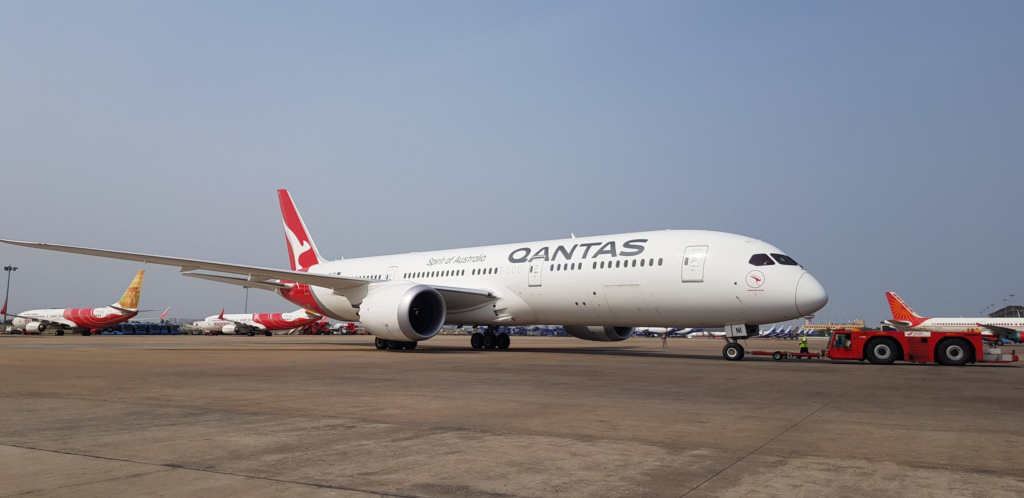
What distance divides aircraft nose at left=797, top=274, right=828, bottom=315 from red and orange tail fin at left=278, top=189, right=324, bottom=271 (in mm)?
21846

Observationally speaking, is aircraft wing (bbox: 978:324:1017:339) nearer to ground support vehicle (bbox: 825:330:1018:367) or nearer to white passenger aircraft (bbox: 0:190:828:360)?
ground support vehicle (bbox: 825:330:1018:367)

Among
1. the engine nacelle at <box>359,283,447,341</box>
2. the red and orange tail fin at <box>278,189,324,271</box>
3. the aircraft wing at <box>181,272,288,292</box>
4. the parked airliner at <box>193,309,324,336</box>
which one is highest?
the red and orange tail fin at <box>278,189,324,271</box>

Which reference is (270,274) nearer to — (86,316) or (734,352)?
(734,352)

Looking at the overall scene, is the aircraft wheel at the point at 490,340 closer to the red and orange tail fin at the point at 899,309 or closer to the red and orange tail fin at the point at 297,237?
the red and orange tail fin at the point at 297,237

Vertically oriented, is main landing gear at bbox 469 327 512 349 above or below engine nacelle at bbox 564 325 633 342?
below

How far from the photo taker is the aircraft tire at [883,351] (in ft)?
59.1

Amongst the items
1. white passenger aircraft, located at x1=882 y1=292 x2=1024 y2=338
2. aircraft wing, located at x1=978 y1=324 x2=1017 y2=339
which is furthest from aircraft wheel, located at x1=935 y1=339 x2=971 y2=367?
aircraft wing, located at x1=978 y1=324 x2=1017 y2=339

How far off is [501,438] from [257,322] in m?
62.5

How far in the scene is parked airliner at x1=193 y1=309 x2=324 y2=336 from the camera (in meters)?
60.4

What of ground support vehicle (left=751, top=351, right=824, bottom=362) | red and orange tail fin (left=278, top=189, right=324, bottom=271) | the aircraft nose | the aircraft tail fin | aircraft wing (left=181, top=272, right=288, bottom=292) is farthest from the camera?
the aircraft tail fin

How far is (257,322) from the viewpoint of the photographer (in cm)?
6375

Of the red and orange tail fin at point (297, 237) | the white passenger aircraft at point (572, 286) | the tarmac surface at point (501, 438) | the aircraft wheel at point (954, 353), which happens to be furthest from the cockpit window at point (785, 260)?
the red and orange tail fin at point (297, 237)

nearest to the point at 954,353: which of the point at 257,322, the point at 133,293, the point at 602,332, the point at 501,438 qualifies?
the point at 602,332

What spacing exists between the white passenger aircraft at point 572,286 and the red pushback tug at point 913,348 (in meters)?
2.19
